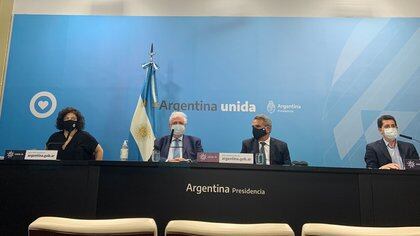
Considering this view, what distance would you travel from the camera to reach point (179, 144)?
4566 mm

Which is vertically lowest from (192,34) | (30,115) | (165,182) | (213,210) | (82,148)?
(213,210)

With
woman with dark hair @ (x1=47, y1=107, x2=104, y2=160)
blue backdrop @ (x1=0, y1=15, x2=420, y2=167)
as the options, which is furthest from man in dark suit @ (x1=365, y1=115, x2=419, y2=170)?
woman with dark hair @ (x1=47, y1=107, x2=104, y2=160)

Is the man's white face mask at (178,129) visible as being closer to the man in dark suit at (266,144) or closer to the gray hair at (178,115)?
the gray hair at (178,115)

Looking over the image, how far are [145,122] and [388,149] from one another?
2.67m

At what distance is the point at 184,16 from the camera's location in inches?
199

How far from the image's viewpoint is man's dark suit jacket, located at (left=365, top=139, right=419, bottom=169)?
436 centimetres

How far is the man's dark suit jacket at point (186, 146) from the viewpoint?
446 centimetres

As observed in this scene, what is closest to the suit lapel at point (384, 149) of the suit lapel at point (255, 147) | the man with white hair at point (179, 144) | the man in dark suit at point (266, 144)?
the man in dark suit at point (266, 144)

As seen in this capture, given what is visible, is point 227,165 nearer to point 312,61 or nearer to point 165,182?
point 165,182

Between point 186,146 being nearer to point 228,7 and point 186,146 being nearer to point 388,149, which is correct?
point 228,7

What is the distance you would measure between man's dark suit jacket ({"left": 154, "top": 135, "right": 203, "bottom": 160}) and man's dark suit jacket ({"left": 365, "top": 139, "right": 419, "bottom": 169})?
181 cm

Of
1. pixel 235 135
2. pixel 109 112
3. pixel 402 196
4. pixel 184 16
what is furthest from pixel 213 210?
pixel 184 16

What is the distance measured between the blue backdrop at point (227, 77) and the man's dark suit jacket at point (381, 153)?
6.1 inches

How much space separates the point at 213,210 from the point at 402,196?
96 cm
